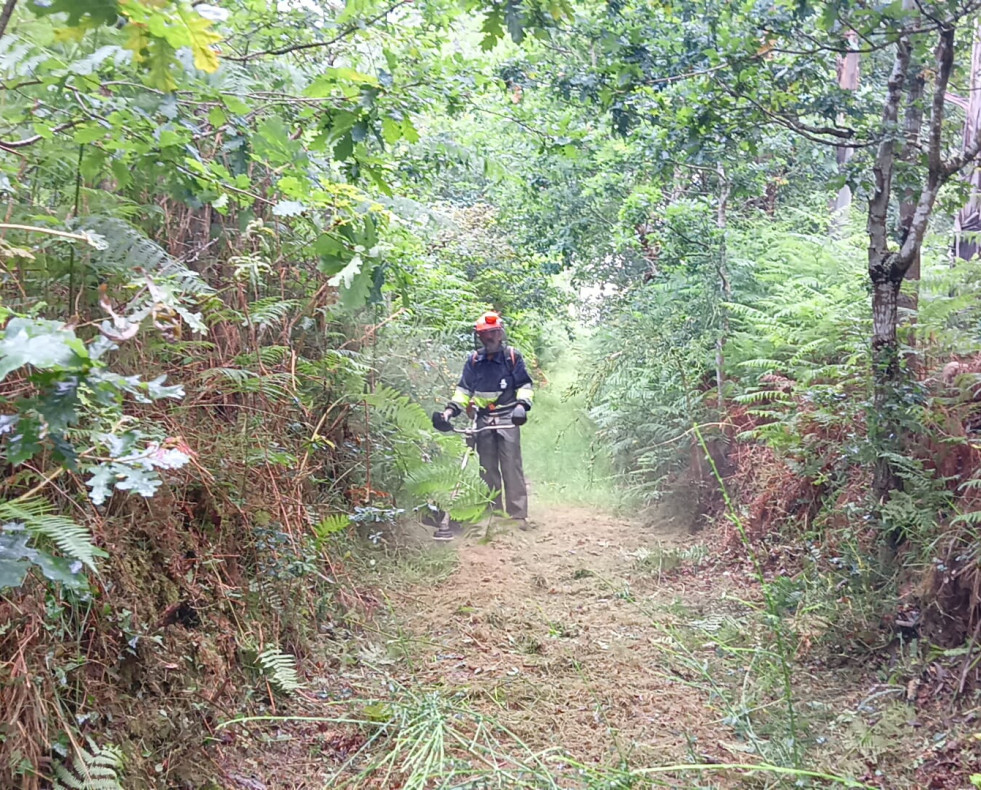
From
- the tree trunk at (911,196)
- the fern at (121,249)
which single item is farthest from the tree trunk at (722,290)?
the fern at (121,249)

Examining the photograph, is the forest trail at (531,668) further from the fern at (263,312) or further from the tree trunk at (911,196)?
the tree trunk at (911,196)

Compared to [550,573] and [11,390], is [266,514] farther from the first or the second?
[550,573]

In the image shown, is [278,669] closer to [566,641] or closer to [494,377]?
[566,641]

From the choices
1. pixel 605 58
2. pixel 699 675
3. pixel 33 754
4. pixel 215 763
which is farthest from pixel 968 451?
pixel 33 754

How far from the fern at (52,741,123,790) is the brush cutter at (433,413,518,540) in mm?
3470

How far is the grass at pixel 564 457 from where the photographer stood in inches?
348

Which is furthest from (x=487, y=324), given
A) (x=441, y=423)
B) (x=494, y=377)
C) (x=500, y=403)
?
(x=441, y=423)

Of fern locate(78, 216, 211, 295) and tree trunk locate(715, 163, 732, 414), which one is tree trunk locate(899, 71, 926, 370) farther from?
fern locate(78, 216, 211, 295)

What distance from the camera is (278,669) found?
3.58 meters

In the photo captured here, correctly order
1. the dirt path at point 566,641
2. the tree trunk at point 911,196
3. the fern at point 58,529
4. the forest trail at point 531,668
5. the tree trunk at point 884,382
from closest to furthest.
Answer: the fern at point 58,529, the forest trail at point 531,668, the dirt path at point 566,641, the tree trunk at point 884,382, the tree trunk at point 911,196

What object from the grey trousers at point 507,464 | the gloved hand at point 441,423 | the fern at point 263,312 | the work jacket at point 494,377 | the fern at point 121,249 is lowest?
the grey trousers at point 507,464

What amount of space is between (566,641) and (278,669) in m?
1.86

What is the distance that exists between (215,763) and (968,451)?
384cm

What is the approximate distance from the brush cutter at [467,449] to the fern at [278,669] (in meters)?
2.33
